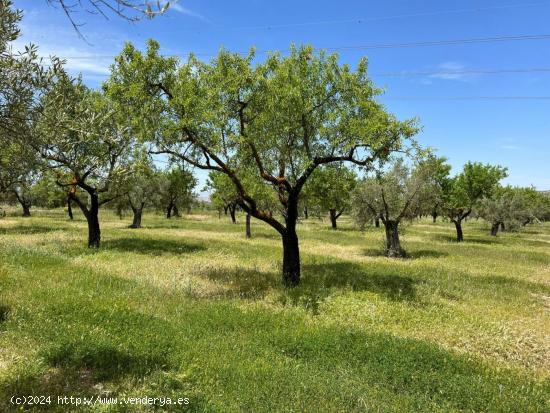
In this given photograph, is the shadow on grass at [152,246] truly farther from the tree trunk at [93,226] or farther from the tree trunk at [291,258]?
the tree trunk at [291,258]

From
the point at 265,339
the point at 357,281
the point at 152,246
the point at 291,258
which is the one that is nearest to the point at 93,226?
the point at 152,246

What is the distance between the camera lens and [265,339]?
10039 millimetres

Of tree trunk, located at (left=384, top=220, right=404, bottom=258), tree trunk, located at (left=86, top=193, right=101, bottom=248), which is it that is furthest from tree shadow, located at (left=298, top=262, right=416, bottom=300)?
tree trunk, located at (left=86, top=193, right=101, bottom=248)

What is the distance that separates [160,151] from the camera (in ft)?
57.5

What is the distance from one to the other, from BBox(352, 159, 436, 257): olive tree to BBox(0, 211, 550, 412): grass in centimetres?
1333

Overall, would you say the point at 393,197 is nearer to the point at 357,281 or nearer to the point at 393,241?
the point at 393,241

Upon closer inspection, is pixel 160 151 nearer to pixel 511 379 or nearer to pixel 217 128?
pixel 217 128

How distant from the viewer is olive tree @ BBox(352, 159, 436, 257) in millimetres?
32875

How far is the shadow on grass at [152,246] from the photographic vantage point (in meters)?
26.6

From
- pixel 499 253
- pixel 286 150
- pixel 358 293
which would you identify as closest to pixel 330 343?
pixel 358 293

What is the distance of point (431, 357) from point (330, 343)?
236 centimetres

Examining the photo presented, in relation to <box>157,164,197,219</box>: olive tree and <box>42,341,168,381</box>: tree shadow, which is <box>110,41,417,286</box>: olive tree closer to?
<box>42,341,168,381</box>: tree shadow

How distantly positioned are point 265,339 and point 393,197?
84.8 ft

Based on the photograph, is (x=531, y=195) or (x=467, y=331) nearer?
(x=467, y=331)
